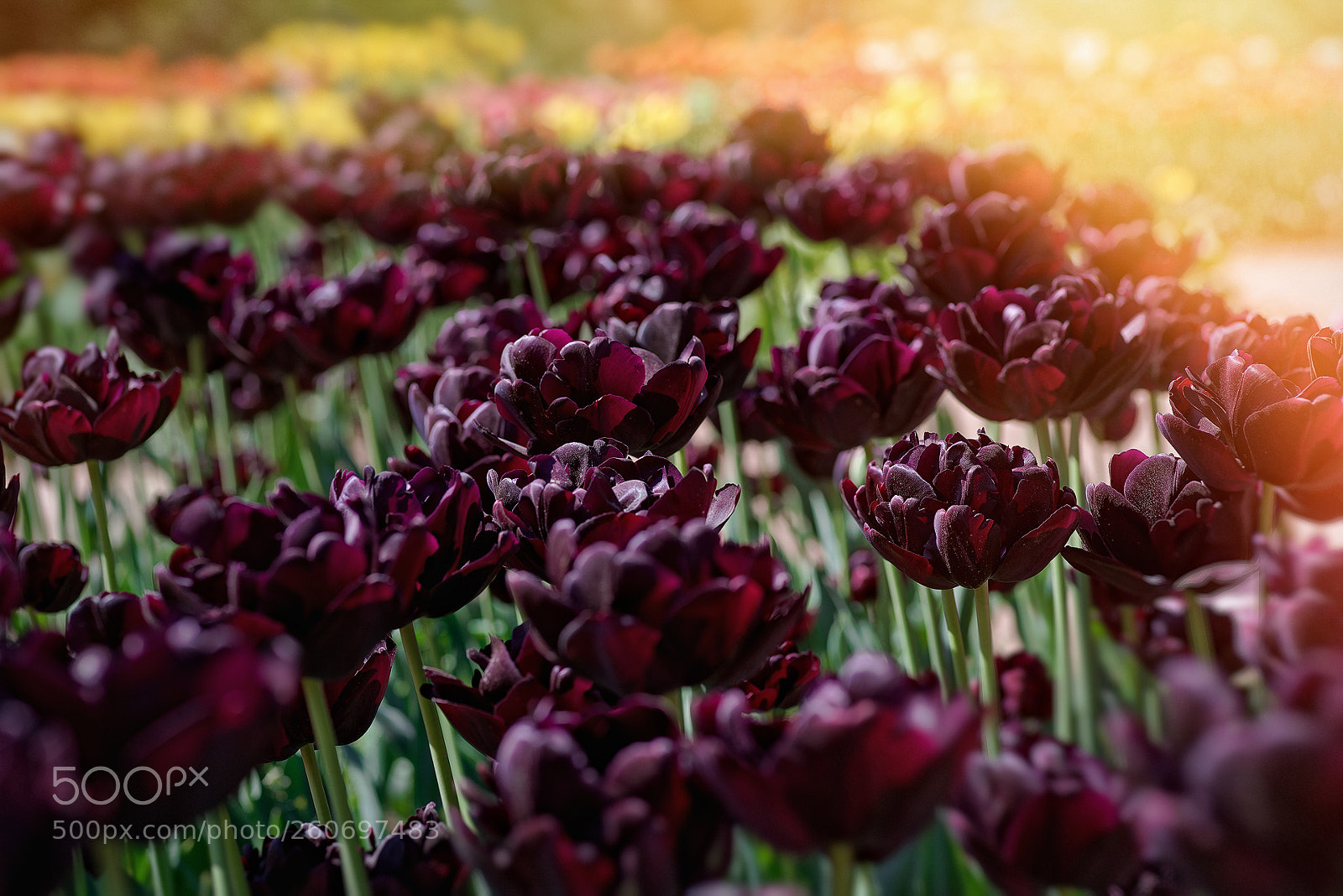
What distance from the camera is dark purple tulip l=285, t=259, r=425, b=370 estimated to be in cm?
119

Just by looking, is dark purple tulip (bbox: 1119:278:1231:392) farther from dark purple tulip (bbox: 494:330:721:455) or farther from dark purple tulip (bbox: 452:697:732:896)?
dark purple tulip (bbox: 452:697:732:896)

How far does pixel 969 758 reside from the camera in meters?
0.43

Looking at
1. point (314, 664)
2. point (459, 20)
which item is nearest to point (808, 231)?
point (314, 664)

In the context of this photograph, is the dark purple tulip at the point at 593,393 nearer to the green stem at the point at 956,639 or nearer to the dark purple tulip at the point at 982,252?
the green stem at the point at 956,639

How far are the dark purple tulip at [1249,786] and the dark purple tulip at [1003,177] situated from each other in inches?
44.4

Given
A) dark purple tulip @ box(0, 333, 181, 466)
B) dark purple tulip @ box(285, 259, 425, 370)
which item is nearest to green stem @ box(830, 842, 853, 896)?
dark purple tulip @ box(0, 333, 181, 466)

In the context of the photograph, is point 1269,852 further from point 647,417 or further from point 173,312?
point 173,312

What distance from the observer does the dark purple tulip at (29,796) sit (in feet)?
1.18

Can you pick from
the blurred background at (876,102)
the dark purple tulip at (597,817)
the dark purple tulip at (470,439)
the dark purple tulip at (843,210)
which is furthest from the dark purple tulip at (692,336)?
the blurred background at (876,102)

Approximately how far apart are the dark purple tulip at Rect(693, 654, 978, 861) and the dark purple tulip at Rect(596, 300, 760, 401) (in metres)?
0.48

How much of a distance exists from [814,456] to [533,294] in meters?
0.62

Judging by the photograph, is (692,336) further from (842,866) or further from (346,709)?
(842,866)

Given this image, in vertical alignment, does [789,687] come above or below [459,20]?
below

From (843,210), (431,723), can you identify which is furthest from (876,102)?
(431,723)
